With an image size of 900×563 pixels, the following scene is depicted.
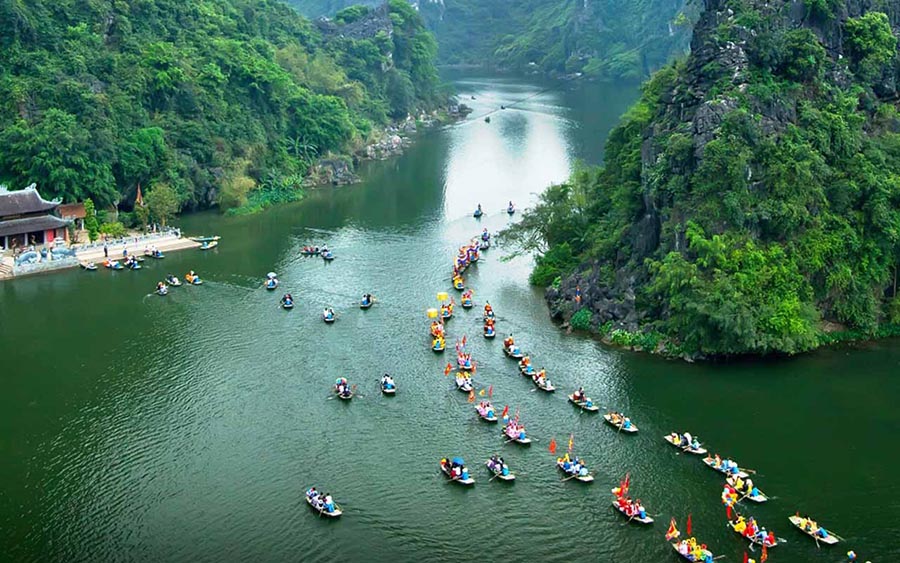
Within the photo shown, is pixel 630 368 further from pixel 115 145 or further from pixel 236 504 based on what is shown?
pixel 115 145

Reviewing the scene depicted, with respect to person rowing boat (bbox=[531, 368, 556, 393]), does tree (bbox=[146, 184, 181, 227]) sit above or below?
above

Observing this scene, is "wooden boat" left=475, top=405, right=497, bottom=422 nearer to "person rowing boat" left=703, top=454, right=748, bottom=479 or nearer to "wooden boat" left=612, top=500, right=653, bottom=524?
"wooden boat" left=612, top=500, right=653, bottom=524

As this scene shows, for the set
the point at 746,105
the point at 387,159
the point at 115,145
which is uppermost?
the point at 746,105

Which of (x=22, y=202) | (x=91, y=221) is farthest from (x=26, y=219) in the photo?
(x=91, y=221)

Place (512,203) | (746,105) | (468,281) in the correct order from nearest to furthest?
(746,105), (468,281), (512,203)

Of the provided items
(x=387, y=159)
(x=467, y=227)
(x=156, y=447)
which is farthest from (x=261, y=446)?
(x=387, y=159)

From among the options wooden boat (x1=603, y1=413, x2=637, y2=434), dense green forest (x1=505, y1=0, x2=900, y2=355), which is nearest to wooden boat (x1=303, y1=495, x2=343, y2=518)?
wooden boat (x1=603, y1=413, x2=637, y2=434)
